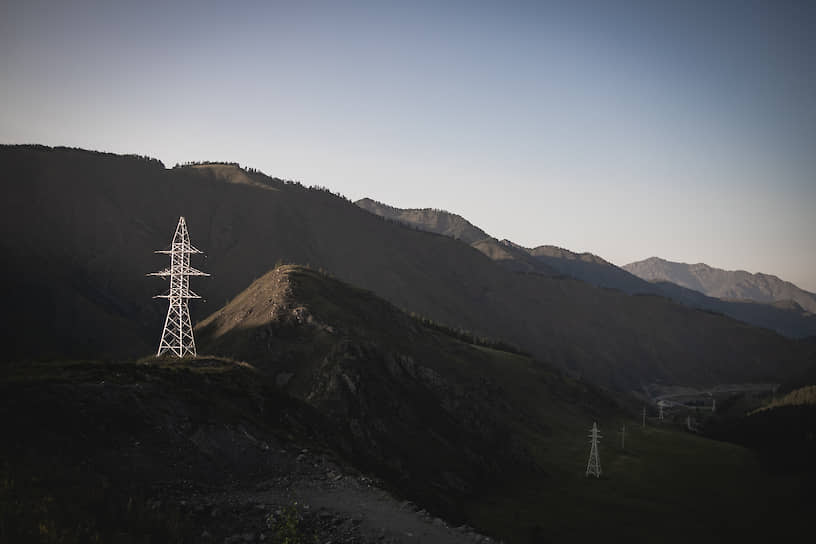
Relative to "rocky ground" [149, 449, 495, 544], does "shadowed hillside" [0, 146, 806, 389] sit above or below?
above

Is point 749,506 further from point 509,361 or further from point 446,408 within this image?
point 509,361

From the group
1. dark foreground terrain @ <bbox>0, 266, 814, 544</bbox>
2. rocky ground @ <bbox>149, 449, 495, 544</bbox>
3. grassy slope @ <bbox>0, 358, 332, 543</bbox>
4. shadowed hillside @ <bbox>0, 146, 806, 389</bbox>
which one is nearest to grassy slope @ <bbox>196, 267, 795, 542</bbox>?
dark foreground terrain @ <bbox>0, 266, 814, 544</bbox>

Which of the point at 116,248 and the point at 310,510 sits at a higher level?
the point at 116,248

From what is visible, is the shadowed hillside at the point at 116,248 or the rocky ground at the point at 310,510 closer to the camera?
the rocky ground at the point at 310,510

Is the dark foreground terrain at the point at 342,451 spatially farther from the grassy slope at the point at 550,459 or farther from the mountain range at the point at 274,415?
the grassy slope at the point at 550,459

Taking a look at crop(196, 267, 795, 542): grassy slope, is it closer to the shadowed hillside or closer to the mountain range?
the mountain range

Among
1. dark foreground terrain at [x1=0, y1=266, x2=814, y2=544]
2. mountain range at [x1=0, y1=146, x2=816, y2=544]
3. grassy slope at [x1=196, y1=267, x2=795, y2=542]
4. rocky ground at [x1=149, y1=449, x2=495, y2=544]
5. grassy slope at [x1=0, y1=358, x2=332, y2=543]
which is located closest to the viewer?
grassy slope at [x1=0, y1=358, x2=332, y2=543]

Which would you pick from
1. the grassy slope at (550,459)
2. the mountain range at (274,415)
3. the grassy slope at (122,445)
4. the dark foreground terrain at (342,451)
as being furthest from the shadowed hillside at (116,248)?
the grassy slope at (122,445)

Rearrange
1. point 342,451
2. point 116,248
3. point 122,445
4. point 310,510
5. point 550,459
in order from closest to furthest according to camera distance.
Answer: point 122,445 < point 310,510 < point 342,451 < point 550,459 < point 116,248

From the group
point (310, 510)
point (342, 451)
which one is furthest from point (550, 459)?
point (310, 510)

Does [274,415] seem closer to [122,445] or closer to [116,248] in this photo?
[122,445]

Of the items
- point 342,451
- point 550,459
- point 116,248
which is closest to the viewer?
point 342,451

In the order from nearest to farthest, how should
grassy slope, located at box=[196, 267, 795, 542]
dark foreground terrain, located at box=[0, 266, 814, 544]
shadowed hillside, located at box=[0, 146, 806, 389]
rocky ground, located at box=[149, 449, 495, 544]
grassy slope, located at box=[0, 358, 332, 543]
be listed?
1. grassy slope, located at box=[0, 358, 332, 543]
2. dark foreground terrain, located at box=[0, 266, 814, 544]
3. rocky ground, located at box=[149, 449, 495, 544]
4. grassy slope, located at box=[196, 267, 795, 542]
5. shadowed hillside, located at box=[0, 146, 806, 389]

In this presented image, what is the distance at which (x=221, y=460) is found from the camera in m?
22.4
